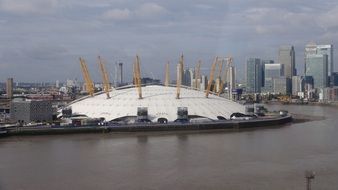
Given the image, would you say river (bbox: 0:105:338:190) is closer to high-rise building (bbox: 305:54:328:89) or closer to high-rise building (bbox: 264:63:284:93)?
high-rise building (bbox: 264:63:284:93)

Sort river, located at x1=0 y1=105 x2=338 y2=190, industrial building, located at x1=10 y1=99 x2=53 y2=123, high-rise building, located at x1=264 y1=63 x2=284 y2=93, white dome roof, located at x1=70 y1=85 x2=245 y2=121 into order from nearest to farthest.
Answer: river, located at x1=0 y1=105 x2=338 y2=190 < white dome roof, located at x1=70 y1=85 x2=245 y2=121 < industrial building, located at x1=10 y1=99 x2=53 y2=123 < high-rise building, located at x1=264 y1=63 x2=284 y2=93

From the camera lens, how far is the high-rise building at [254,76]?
353 feet

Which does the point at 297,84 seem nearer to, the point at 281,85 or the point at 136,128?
the point at 281,85

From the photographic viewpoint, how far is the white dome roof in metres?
24.7

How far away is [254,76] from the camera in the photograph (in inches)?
4304

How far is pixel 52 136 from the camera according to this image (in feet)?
69.6

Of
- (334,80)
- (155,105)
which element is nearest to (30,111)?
(155,105)

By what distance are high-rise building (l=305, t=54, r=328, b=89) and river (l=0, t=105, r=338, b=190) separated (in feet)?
293

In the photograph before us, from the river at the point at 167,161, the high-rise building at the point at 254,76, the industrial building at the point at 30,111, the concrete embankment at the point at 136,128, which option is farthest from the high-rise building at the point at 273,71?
the river at the point at 167,161

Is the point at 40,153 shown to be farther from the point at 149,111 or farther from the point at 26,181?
the point at 149,111

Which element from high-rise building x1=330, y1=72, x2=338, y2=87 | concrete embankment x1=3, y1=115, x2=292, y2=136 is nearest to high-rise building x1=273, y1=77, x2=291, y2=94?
high-rise building x1=330, y1=72, x2=338, y2=87

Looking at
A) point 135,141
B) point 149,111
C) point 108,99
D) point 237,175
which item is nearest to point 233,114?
point 149,111

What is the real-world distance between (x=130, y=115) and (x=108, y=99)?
8.05ft

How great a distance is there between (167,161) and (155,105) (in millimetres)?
11269
